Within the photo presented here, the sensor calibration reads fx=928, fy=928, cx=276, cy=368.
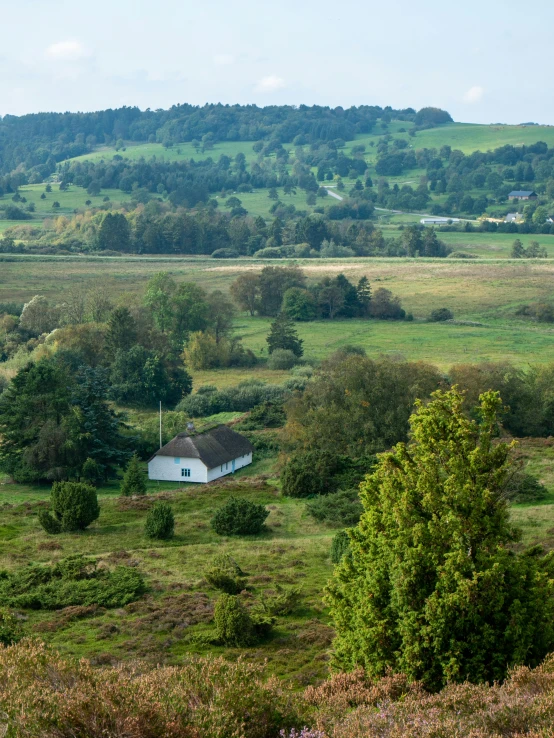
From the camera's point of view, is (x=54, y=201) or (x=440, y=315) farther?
(x=54, y=201)

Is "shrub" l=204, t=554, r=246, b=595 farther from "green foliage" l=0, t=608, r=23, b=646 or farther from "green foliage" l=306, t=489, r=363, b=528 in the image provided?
"green foliage" l=306, t=489, r=363, b=528

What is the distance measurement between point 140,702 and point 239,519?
2246 cm

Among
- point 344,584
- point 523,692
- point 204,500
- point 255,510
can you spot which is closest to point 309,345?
point 204,500

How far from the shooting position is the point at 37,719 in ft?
37.8

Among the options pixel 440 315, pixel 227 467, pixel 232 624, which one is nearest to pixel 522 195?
pixel 440 315

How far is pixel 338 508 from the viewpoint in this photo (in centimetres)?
3625

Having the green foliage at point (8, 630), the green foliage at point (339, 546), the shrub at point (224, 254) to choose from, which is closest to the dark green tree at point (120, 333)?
the green foliage at point (339, 546)

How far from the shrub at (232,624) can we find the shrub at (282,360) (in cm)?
5542

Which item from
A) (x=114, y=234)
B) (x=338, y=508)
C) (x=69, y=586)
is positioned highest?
(x=114, y=234)

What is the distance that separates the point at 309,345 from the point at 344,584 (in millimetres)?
67886

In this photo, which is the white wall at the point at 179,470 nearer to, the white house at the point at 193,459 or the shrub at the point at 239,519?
the white house at the point at 193,459

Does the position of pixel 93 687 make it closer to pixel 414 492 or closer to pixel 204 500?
pixel 414 492

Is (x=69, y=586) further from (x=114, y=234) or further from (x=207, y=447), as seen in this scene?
(x=114, y=234)

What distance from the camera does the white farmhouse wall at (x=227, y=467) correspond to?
4906 cm
